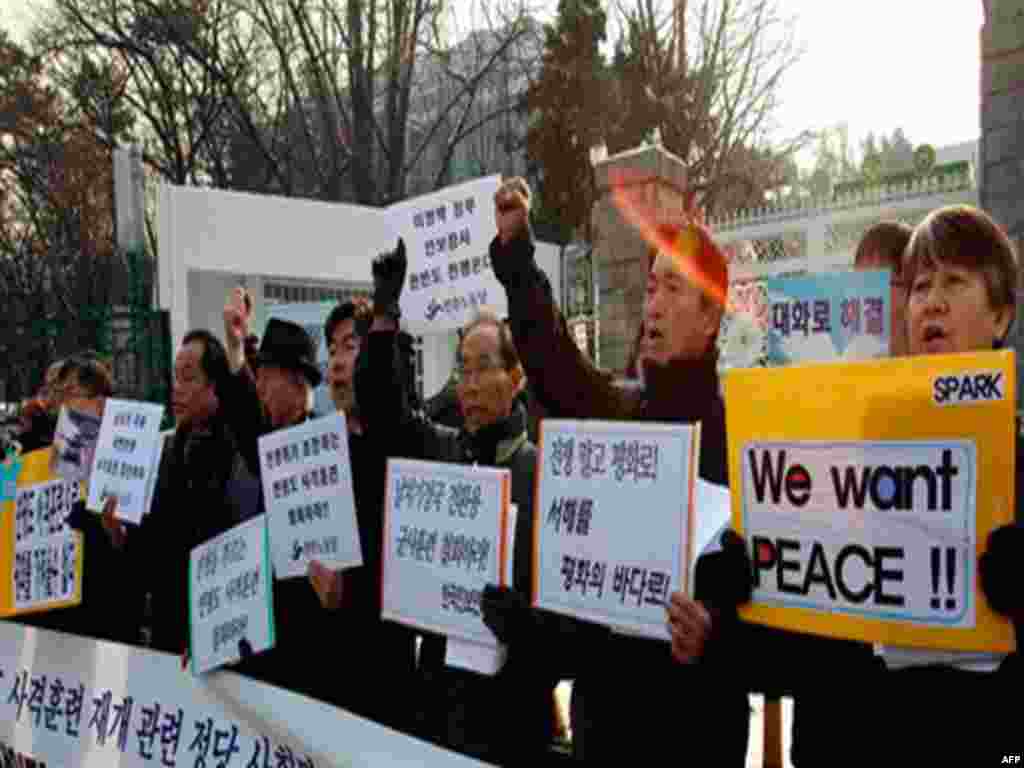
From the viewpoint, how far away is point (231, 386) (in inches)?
118

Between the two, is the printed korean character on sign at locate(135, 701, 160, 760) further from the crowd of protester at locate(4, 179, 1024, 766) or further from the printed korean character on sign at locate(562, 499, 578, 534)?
the printed korean character on sign at locate(562, 499, 578, 534)

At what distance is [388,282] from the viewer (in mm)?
2689

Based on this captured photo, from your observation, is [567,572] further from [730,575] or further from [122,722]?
[122,722]

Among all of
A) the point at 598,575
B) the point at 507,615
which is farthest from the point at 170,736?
the point at 598,575

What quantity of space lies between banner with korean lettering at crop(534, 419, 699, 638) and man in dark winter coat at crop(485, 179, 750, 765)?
6 cm

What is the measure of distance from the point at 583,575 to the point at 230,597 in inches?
47.1

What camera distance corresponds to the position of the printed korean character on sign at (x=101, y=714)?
9.86 feet

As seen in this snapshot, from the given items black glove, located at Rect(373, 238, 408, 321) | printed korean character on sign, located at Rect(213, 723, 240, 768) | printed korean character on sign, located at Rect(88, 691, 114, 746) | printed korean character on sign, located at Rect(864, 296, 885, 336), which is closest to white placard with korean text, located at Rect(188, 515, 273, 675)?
printed korean character on sign, located at Rect(213, 723, 240, 768)

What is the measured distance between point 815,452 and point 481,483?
844mm

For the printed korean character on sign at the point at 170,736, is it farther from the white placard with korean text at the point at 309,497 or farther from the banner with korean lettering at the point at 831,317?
the banner with korean lettering at the point at 831,317

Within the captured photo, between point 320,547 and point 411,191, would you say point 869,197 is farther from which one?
point 411,191

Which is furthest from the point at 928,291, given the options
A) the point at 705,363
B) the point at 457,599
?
the point at 457,599

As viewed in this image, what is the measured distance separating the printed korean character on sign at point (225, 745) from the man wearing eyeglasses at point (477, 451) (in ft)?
1.78

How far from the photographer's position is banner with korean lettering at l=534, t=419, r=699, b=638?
183 centimetres
